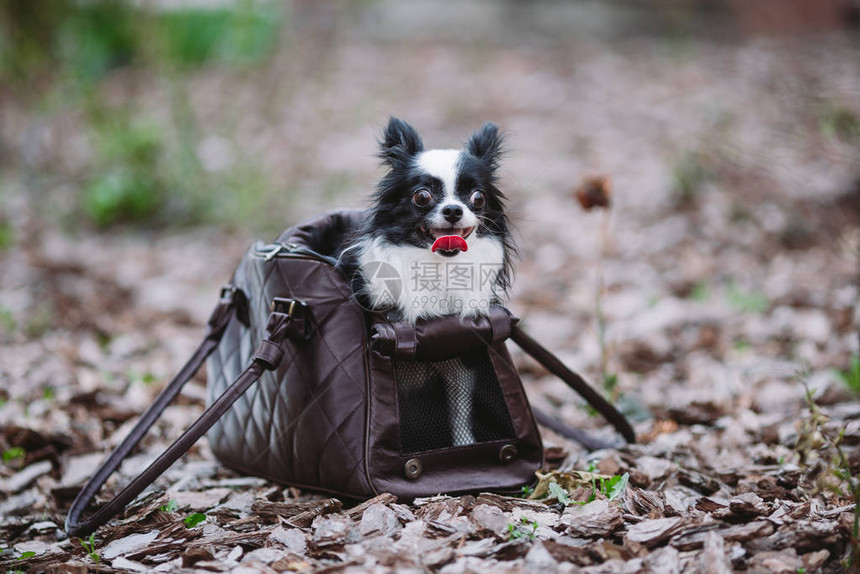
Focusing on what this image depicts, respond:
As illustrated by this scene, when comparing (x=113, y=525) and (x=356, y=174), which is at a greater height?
(x=356, y=174)

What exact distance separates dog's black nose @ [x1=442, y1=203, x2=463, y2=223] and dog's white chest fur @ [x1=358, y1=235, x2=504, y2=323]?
109mm

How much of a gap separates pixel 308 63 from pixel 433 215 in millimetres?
7787

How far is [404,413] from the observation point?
1.99 meters

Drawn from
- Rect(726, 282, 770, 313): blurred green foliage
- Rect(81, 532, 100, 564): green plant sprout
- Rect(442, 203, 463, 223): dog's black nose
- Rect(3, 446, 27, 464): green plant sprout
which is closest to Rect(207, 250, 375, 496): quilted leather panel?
Rect(442, 203, 463, 223): dog's black nose

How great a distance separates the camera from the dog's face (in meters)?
1.85

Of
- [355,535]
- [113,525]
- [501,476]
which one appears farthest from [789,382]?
[113,525]

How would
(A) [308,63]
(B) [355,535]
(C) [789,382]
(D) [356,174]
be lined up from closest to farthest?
(B) [355,535] → (C) [789,382] → (D) [356,174] → (A) [308,63]

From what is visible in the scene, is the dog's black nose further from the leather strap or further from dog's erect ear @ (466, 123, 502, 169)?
the leather strap

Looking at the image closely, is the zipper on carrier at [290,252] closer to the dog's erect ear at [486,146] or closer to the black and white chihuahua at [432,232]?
the black and white chihuahua at [432,232]

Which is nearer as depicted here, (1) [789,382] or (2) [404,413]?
(2) [404,413]

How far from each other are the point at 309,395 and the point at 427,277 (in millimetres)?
470

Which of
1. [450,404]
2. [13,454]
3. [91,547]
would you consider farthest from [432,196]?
[13,454]

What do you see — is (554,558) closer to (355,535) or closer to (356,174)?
(355,535)

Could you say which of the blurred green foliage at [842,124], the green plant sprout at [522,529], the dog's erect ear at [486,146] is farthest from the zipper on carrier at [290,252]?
the blurred green foliage at [842,124]
